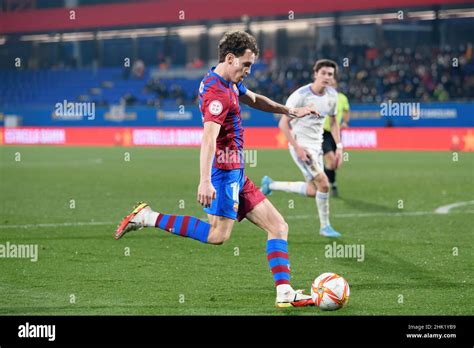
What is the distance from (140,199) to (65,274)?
779 cm

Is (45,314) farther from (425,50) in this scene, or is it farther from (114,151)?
(425,50)

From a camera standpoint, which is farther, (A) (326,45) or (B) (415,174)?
(A) (326,45)

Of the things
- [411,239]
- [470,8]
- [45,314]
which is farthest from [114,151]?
[45,314]

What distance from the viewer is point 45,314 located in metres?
7.17

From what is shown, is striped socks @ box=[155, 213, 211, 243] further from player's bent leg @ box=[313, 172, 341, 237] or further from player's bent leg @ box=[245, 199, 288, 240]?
player's bent leg @ box=[313, 172, 341, 237]
